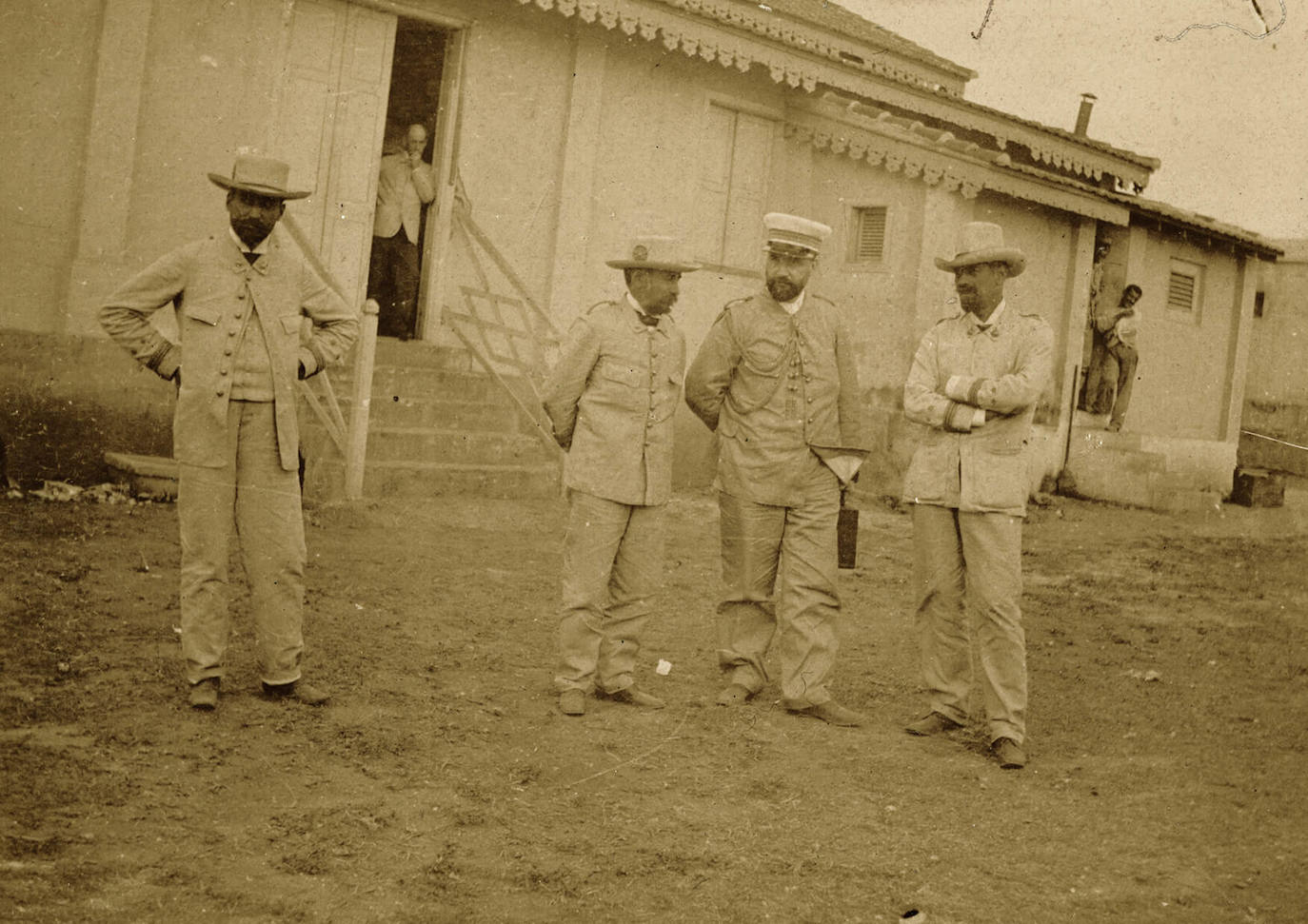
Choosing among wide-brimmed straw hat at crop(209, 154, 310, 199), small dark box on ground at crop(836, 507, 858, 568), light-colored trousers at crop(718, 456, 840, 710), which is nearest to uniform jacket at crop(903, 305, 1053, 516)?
small dark box on ground at crop(836, 507, 858, 568)

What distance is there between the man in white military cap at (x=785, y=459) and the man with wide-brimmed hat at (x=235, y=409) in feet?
5.64

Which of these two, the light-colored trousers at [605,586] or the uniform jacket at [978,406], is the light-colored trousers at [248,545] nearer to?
the light-colored trousers at [605,586]

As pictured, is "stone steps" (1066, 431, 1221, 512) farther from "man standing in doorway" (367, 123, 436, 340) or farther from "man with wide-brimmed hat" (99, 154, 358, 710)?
"man with wide-brimmed hat" (99, 154, 358, 710)

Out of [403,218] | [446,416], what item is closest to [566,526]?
[446,416]

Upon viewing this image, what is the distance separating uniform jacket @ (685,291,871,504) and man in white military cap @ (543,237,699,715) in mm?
240

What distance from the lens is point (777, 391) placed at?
579 cm

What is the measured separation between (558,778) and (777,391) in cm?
198

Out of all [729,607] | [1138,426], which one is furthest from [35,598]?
[1138,426]

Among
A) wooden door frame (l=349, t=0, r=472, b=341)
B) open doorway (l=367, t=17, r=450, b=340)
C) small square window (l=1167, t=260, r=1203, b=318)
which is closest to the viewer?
wooden door frame (l=349, t=0, r=472, b=341)

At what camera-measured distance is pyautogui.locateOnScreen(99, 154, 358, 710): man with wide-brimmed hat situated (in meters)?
5.10

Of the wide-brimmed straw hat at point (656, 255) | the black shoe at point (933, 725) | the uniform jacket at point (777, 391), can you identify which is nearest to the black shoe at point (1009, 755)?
the black shoe at point (933, 725)

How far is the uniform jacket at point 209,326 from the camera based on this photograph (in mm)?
5102

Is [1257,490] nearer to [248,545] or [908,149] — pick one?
[908,149]

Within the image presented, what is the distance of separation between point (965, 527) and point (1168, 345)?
13954 millimetres
